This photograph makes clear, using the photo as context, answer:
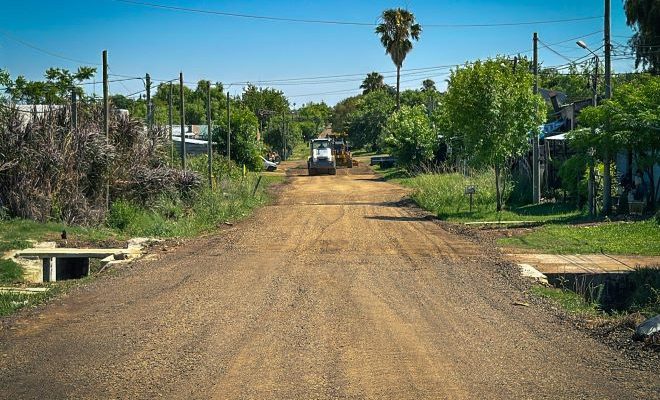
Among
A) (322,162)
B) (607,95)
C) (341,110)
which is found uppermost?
(341,110)

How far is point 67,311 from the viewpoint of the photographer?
11.7 meters

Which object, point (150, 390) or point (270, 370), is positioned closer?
point (150, 390)

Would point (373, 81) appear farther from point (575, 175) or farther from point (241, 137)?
point (575, 175)

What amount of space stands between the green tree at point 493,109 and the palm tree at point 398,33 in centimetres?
3907

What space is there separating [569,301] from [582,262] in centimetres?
460

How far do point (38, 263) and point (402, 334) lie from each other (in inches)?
437

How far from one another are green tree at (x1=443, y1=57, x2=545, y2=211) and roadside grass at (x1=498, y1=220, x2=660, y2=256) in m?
4.93

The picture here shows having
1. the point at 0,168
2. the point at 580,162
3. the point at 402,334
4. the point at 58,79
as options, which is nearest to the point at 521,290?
the point at 402,334

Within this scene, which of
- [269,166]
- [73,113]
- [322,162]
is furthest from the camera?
[269,166]

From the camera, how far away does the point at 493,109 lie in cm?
2658

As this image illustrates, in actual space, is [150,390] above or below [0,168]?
below

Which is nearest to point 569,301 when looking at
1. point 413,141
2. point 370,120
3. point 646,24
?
point 646,24

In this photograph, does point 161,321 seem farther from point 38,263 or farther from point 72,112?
point 72,112

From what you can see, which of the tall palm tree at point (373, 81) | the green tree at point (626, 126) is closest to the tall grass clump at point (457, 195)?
the green tree at point (626, 126)
